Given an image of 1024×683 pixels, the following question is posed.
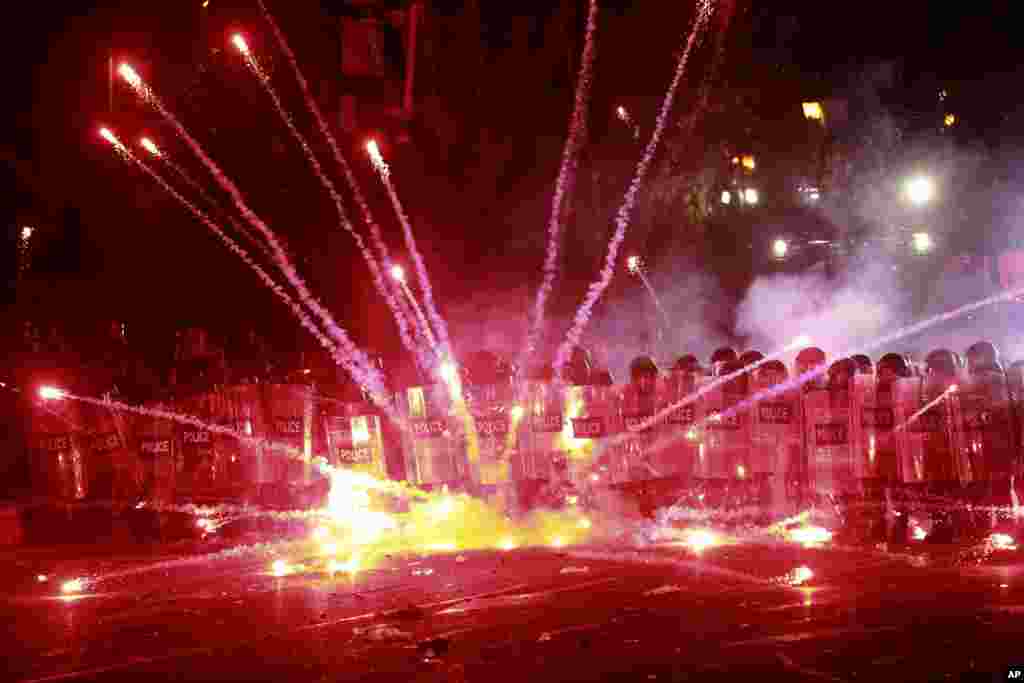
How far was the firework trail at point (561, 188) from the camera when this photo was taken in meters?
20.4

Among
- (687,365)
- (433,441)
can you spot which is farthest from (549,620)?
(687,365)

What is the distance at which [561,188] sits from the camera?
71.7 feet

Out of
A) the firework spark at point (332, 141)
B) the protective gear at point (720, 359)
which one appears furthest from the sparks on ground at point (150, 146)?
the protective gear at point (720, 359)

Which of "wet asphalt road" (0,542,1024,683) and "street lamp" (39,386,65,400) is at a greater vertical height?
"street lamp" (39,386,65,400)

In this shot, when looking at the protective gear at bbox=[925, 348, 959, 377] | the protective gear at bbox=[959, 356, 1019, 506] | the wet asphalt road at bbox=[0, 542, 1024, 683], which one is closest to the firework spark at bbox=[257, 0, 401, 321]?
the wet asphalt road at bbox=[0, 542, 1024, 683]

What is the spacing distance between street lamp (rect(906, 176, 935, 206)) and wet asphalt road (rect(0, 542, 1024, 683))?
29.7m

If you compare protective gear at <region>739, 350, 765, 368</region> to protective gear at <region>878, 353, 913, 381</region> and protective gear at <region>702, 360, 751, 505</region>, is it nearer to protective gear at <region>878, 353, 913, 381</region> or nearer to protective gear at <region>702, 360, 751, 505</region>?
protective gear at <region>702, 360, 751, 505</region>

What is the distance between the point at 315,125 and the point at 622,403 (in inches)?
351

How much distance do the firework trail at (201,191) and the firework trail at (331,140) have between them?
2298 mm

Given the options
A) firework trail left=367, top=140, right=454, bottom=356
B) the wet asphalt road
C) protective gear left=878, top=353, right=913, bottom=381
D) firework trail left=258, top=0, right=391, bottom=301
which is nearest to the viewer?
the wet asphalt road

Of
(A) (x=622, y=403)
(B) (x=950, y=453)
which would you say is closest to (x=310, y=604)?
(A) (x=622, y=403)

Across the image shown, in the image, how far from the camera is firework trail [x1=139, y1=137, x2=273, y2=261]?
17047mm

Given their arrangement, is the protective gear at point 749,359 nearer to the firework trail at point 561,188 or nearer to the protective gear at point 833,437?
the protective gear at point 833,437

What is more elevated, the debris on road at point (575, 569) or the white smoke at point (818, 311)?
the white smoke at point (818, 311)
